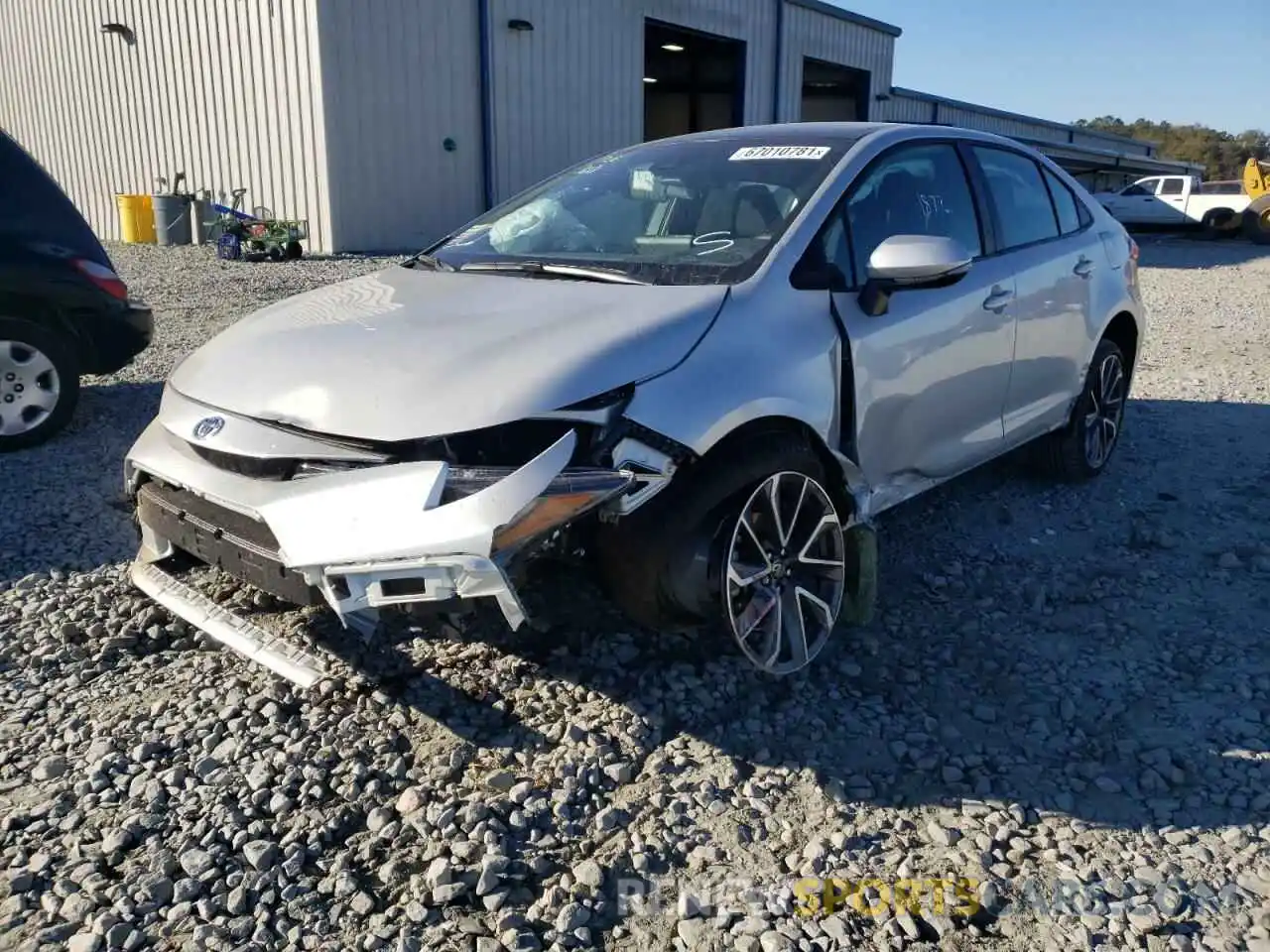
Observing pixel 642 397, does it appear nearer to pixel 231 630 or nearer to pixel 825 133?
pixel 231 630

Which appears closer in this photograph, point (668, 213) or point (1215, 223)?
point (668, 213)

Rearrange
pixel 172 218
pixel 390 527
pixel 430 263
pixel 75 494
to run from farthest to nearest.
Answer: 1. pixel 172 218
2. pixel 75 494
3. pixel 430 263
4. pixel 390 527

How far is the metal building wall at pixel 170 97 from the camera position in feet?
49.2

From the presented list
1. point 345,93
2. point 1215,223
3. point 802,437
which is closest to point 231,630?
point 802,437

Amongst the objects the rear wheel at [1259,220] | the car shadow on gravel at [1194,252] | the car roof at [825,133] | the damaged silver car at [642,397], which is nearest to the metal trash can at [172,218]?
the damaged silver car at [642,397]

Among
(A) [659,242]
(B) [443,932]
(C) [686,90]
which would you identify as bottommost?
(B) [443,932]

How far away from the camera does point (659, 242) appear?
3.65 meters

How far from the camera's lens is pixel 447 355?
114 inches

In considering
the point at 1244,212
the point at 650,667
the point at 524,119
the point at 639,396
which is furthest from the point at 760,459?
the point at 1244,212

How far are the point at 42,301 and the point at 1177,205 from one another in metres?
29.7

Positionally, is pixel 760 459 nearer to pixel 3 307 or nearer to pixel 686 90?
pixel 3 307

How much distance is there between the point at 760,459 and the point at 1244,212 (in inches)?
1126

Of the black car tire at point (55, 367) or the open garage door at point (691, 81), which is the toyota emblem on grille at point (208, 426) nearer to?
the black car tire at point (55, 367)

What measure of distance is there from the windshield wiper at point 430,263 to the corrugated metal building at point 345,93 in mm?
11663
